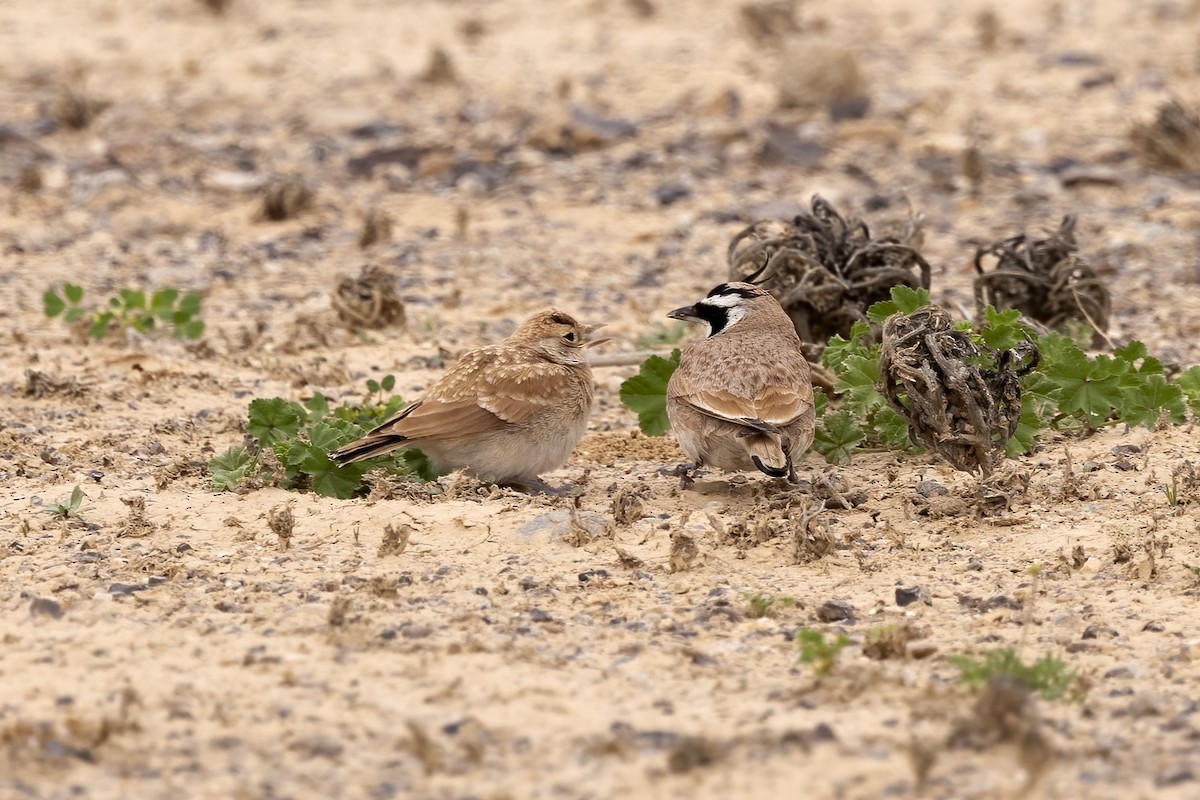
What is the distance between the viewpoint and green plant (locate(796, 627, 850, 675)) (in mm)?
4941

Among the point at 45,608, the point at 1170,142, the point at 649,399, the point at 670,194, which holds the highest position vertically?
the point at 45,608

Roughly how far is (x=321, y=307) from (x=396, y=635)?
5.68 m

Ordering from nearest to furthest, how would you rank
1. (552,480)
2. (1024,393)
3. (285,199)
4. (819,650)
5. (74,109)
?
(819,650), (1024,393), (552,480), (285,199), (74,109)

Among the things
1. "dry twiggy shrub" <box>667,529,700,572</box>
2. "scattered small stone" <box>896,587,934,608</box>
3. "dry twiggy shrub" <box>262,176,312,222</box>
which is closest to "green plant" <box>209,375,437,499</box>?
"dry twiggy shrub" <box>667,529,700,572</box>

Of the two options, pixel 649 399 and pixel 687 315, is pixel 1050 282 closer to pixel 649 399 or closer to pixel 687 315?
pixel 687 315

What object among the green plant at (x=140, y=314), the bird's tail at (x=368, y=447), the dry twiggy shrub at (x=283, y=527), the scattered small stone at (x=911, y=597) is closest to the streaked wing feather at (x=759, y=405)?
the scattered small stone at (x=911, y=597)

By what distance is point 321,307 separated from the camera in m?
10.7

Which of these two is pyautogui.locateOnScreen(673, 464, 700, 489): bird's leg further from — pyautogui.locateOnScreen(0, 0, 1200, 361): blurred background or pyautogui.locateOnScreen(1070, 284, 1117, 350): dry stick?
pyautogui.locateOnScreen(0, 0, 1200, 361): blurred background

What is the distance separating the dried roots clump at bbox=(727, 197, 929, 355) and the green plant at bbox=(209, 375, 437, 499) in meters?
2.15

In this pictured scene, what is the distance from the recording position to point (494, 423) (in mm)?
6891

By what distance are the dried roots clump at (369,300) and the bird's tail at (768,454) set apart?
3.85 metres

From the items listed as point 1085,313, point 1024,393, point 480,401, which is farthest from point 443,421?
point 1085,313

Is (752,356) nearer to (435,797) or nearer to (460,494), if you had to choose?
(460,494)

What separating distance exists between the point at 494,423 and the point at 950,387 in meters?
1.87
